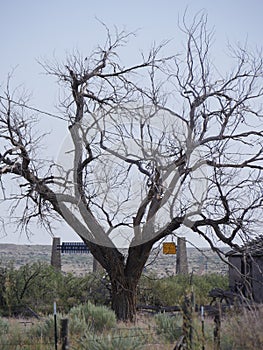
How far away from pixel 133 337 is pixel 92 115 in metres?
9.81

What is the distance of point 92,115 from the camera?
19250 millimetres

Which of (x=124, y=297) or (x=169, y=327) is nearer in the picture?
(x=169, y=327)

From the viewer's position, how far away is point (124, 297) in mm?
19203

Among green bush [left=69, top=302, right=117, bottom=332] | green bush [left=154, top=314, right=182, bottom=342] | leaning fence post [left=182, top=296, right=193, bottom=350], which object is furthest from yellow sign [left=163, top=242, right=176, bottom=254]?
leaning fence post [left=182, top=296, right=193, bottom=350]

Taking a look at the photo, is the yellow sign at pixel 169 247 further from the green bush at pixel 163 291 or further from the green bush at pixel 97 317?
the green bush at pixel 163 291

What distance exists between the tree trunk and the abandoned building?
10.0ft

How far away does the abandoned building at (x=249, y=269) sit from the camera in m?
17.5

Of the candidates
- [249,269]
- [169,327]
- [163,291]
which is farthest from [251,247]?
[163,291]

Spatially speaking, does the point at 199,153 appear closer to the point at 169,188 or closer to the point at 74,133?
the point at 169,188

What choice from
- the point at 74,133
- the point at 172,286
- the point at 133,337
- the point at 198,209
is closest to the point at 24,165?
the point at 74,133

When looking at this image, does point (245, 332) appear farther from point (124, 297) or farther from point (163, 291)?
point (163, 291)

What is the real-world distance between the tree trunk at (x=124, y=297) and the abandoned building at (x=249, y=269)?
3054 mm

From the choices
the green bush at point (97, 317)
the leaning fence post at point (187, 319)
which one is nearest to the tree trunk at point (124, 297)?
the green bush at point (97, 317)

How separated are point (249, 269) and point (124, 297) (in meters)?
4.29
